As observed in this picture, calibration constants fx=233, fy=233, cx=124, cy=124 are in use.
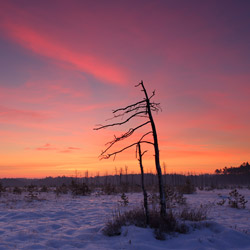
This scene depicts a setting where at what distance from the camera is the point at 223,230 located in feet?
21.9

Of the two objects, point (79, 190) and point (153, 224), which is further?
point (79, 190)

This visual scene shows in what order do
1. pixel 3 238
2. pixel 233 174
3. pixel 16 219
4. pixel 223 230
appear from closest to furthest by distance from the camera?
pixel 3 238 < pixel 223 230 < pixel 16 219 < pixel 233 174

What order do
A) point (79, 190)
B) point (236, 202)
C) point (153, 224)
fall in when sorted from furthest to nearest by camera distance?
point (79, 190) < point (236, 202) < point (153, 224)

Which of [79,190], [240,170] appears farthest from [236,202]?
[240,170]

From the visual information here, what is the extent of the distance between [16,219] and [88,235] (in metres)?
4.16

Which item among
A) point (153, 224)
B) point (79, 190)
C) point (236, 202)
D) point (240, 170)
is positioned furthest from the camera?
point (240, 170)

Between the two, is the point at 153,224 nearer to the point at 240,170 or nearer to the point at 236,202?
the point at 236,202

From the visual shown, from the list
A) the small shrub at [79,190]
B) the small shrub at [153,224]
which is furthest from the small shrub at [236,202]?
the small shrub at [79,190]

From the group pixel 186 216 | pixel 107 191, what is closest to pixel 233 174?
pixel 107 191

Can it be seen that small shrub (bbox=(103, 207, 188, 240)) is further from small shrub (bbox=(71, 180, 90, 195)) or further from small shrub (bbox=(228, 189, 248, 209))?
small shrub (bbox=(71, 180, 90, 195))

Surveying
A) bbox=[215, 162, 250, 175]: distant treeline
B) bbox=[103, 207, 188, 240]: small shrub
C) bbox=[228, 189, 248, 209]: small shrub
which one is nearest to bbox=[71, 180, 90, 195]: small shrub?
bbox=[228, 189, 248, 209]: small shrub

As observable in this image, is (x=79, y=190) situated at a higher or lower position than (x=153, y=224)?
higher

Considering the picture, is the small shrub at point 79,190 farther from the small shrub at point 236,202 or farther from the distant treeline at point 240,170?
the distant treeline at point 240,170

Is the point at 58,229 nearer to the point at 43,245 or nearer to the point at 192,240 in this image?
the point at 43,245
